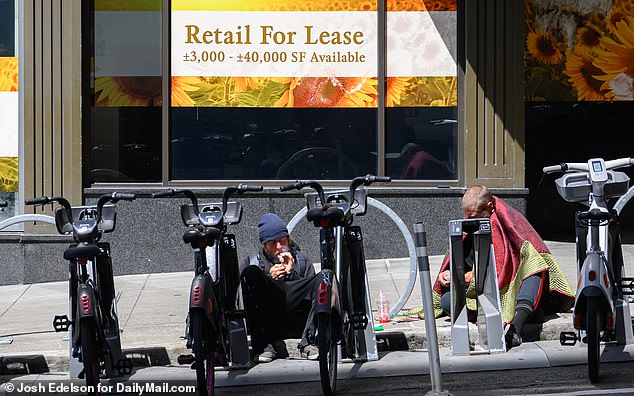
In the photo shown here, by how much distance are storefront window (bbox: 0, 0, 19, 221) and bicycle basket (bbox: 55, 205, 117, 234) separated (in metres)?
4.66

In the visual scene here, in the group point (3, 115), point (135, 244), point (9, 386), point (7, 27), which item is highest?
point (7, 27)

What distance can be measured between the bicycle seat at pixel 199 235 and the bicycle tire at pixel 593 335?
2.37 m

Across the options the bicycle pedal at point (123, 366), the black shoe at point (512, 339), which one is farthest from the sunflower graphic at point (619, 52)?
the bicycle pedal at point (123, 366)

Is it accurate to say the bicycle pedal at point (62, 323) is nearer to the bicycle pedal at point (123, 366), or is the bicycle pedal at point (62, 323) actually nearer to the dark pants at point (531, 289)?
the bicycle pedal at point (123, 366)

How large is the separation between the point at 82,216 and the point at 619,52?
295 inches

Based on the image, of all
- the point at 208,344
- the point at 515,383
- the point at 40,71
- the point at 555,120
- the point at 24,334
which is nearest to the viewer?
the point at 208,344

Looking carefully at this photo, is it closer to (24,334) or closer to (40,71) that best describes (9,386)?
(24,334)

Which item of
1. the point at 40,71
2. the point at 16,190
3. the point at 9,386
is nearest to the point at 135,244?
the point at 16,190

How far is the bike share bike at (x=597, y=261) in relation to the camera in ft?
21.5

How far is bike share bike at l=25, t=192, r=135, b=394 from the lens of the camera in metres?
6.16

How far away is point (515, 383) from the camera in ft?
22.1

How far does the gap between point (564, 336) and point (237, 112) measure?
5.36 meters

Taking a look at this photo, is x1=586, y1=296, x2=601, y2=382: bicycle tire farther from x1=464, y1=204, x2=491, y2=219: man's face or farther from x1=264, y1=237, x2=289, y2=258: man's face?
x1=264, y1=237, x2=289, y2=258: man's face

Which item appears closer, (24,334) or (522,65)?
(24,334)
